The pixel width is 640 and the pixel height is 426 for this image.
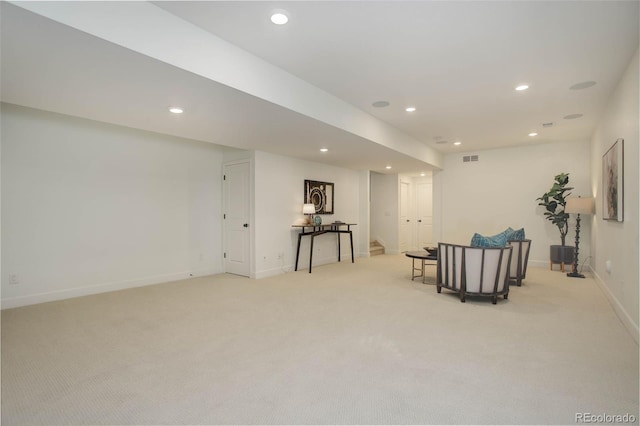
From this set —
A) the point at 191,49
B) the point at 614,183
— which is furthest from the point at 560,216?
the point at 191,49

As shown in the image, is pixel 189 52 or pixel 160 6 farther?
pixel 189 52

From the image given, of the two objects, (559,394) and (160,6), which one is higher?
(160,6)

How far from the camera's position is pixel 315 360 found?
2.65 m

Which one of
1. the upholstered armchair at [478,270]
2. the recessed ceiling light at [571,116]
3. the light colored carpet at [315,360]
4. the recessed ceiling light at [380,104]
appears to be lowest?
the light colored carpet at [315,360]

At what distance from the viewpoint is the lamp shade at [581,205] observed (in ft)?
19.2

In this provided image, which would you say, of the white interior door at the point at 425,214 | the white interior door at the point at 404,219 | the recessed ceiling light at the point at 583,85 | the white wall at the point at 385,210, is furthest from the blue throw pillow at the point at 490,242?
the white interior door at the point at 425,214

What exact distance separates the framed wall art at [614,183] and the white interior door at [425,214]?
5676mm

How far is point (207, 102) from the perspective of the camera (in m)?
3.35

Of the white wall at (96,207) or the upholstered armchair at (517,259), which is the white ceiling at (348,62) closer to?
the white wall at (96,207)

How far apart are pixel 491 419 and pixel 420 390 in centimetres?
44

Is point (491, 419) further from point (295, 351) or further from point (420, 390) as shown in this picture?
point (295, 351)

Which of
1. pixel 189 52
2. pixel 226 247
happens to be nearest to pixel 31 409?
pixel 189 52

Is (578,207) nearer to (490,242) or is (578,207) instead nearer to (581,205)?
(581,205)

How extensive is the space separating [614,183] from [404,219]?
20.5ft
